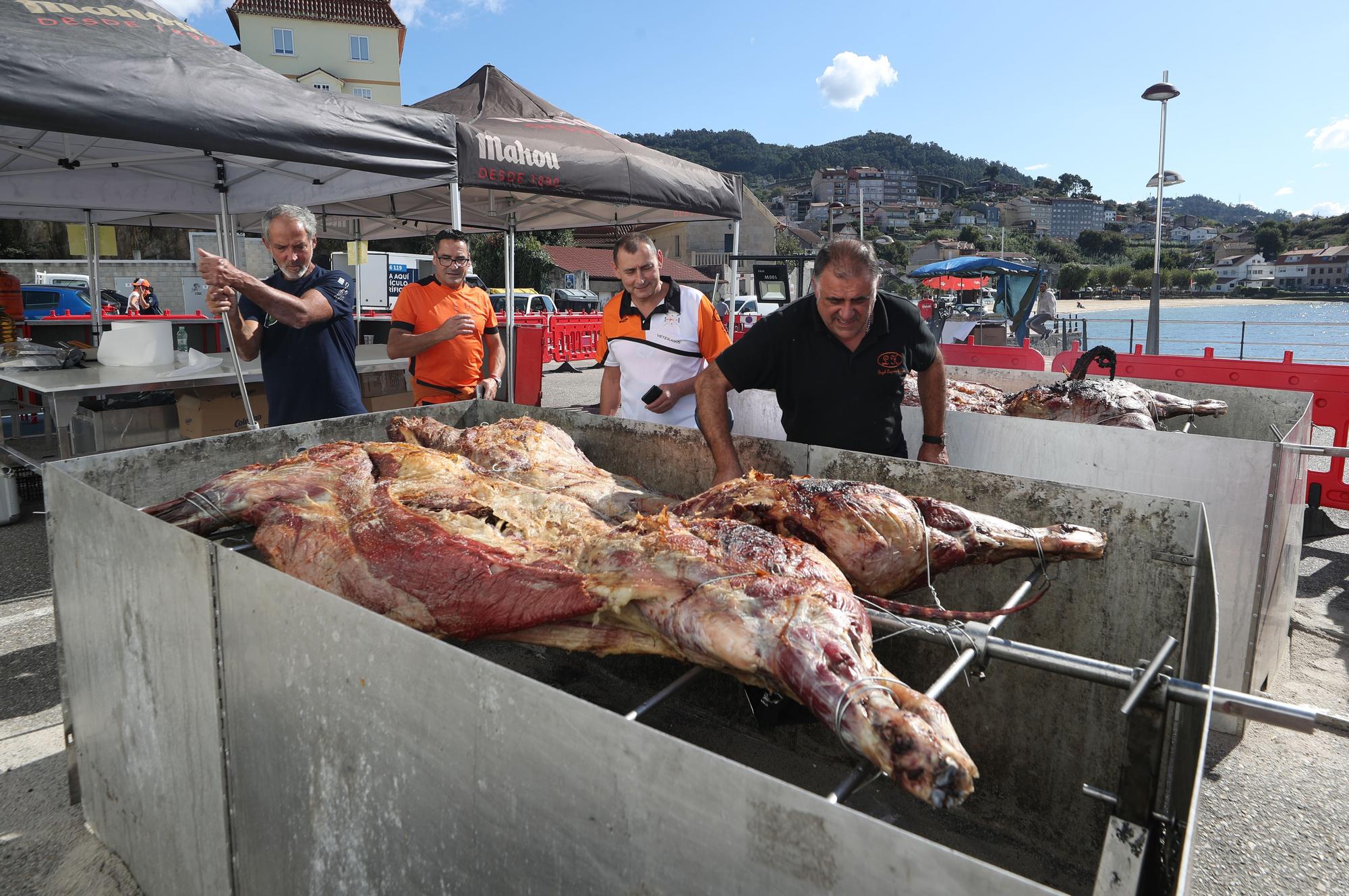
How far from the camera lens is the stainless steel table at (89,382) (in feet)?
18.7

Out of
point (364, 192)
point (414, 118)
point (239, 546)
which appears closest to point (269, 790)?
point (239, 546)

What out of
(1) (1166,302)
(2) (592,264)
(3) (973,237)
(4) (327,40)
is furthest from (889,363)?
(3) (973,237)

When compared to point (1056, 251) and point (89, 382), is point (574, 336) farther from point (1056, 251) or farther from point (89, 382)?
point (1056, 251)

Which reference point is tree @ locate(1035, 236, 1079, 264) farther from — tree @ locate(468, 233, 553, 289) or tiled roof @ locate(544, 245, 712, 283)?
tree @ locate(468, 233, 553, 289)

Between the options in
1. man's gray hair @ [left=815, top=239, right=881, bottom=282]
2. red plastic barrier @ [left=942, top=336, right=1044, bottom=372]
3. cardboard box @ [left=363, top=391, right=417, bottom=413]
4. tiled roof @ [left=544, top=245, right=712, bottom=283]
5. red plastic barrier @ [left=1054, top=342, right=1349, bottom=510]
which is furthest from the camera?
tiled roof @ [left=544, top=245, right=712, bottom=283]

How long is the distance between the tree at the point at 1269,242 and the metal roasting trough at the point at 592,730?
411 feet

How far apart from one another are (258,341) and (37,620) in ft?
6.83

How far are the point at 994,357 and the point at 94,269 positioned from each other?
11063mm

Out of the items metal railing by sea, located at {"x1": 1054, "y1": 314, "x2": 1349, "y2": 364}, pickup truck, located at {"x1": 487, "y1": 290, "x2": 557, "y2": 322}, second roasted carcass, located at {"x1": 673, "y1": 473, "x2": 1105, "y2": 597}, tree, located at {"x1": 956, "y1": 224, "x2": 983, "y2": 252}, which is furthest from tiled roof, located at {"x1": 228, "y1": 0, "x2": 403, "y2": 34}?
tree, located at {"x1": 956, "y1": 224, "x2": 983, "y2": 252}

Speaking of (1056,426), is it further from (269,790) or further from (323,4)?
(323,4)

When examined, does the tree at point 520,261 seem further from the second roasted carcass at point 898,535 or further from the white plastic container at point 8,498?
the second roasted carcass at point 898,535

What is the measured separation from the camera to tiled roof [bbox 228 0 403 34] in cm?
5025

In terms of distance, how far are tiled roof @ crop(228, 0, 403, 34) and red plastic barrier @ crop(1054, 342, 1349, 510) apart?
2255 inches

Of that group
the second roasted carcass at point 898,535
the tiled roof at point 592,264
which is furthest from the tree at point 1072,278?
the second roasted carcass at point 898,535
